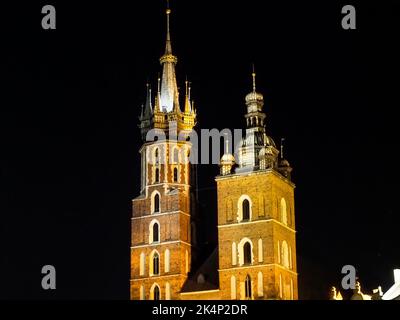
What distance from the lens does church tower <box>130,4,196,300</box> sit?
6969cm

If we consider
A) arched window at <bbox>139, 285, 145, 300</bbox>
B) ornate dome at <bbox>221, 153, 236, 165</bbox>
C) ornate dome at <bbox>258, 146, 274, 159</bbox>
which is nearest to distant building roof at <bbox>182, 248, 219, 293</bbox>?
arched window at <bbox>139, 285, 145, 300</bbox>

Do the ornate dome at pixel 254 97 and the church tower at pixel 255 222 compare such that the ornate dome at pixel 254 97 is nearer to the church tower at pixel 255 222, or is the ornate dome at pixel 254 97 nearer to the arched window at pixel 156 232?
the church tower at pixel 255 222

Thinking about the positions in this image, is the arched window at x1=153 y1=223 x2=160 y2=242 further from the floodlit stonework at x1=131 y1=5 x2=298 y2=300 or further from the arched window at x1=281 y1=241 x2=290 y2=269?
the arched window at x1=281 y1=241 x2=290 y2=269

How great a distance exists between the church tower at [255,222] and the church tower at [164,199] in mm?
4186

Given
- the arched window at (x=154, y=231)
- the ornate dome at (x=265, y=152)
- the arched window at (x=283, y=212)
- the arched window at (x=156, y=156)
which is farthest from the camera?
the arched window at (x=156, y=156)

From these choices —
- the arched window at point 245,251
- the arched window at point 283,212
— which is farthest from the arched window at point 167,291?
the arched window at point 283,212

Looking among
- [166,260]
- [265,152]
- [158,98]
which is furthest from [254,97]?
[166,260]

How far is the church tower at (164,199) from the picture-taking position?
2744 inches

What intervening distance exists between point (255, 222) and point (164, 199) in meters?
7.99

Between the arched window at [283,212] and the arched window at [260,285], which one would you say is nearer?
the arched window at [260,285]

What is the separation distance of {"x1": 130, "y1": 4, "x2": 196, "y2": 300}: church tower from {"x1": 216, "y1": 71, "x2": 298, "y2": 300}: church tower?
4.19 meters

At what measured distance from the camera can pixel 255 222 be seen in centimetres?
6619
